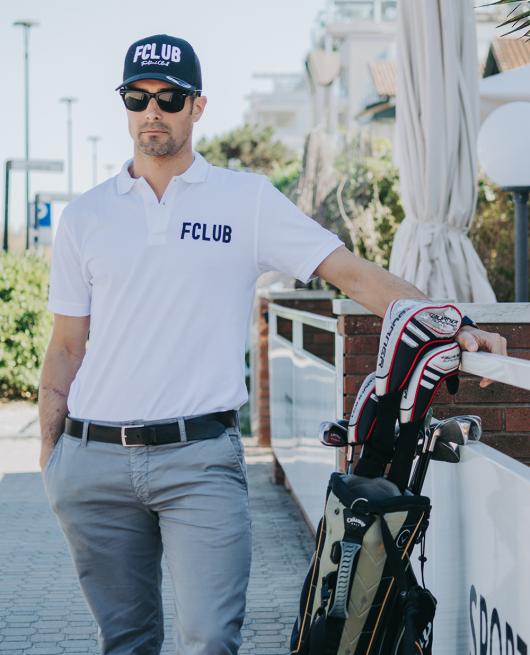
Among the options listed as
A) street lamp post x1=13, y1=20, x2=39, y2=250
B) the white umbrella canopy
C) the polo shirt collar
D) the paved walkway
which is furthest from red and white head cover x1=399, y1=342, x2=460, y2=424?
street lamp post x1=13, y1=20, x2=39, y2=250

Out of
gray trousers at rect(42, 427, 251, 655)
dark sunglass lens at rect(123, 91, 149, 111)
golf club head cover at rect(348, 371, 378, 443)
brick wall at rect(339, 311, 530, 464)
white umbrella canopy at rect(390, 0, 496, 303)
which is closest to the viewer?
golf club head cover at rect(348, 371, 378, 443)

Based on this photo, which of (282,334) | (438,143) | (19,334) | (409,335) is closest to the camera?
(409,335)

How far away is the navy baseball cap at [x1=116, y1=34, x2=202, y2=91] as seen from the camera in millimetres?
3084

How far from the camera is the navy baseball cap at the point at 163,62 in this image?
3084 mm

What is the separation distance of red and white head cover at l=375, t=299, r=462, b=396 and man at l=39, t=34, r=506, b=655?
0.78 ft

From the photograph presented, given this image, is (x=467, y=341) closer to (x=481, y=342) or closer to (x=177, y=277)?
(x=481, y=342)

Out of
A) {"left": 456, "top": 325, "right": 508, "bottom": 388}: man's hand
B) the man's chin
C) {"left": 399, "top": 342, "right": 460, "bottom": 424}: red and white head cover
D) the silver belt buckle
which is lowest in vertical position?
the silver belt buckle

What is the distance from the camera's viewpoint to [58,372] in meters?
3.29

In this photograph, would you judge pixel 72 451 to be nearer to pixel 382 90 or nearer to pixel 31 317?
pixel 31 317

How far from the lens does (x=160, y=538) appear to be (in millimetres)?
3201

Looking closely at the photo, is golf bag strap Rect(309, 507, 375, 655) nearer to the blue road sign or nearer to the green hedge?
the green hedge

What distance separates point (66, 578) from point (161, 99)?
11.4 feet

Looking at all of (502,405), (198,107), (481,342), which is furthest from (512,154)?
(481,342)

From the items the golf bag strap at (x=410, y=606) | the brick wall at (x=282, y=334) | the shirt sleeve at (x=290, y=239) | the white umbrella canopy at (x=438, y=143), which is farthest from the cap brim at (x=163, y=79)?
the brick wall at (x=282, y=334)
